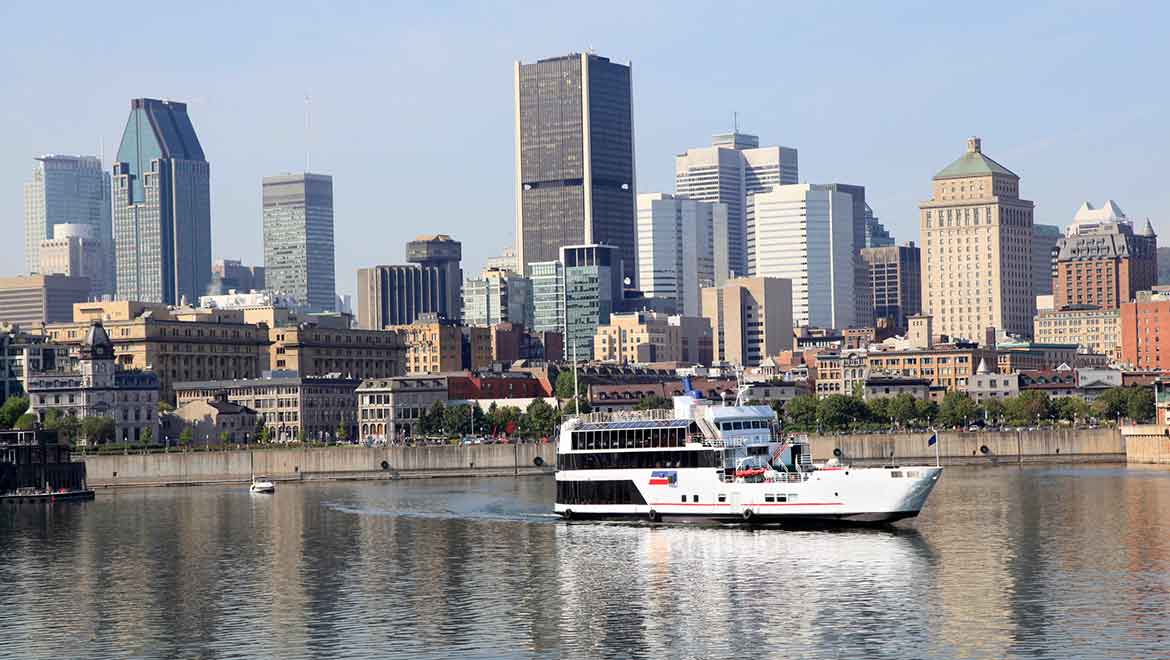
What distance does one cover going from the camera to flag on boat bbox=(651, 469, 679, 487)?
141625 mm

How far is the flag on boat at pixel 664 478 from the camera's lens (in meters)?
142

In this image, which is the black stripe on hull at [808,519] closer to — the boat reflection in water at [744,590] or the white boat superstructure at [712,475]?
the white boat superstructure at [712,475]

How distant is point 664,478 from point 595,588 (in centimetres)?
3336

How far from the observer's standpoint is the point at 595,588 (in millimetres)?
109438

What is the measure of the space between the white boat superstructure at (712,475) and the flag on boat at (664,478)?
0.07m

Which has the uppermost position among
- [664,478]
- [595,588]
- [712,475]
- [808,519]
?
[712,475]

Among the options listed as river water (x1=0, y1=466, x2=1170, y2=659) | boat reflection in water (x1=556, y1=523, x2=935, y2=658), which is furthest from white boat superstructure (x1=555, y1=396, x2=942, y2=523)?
river water (x1=0, y1=466, x2=1170, y2=659)

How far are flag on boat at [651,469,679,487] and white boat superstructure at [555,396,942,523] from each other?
69 millimetres

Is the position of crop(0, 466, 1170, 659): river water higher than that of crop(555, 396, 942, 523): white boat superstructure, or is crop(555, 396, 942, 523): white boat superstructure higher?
crop(555, 396, 942, 523): white boat superstructure

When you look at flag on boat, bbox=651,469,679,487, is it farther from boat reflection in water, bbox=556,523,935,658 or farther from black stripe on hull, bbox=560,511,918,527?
boat reflection in water, bbox=556,523,935,658

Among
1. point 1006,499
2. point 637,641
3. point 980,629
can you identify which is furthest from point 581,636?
point 1006,499

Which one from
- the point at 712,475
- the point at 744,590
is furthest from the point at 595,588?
the point at 712,475

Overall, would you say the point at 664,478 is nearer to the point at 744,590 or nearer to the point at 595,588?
the point at 595,588

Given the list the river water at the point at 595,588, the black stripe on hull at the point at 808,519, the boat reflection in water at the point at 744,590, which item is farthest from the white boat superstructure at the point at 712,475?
the river water at the point at 595,588
